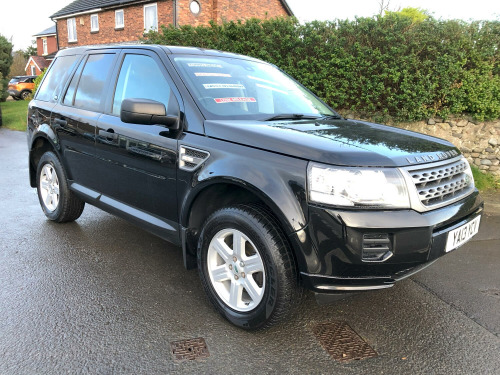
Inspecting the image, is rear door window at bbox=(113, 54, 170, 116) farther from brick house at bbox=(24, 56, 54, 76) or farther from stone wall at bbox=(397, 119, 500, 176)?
brick house at bbox=(24, 56, 54, 76)

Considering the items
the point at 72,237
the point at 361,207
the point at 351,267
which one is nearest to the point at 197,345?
the point at 351,267

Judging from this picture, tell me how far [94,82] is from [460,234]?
336 centimetres

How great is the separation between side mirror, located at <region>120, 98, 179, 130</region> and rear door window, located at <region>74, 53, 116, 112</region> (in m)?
1.06

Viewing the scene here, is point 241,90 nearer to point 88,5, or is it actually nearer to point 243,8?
point 243,8

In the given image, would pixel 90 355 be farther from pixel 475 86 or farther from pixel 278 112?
pixel 475 86

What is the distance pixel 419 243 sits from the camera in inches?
87.6

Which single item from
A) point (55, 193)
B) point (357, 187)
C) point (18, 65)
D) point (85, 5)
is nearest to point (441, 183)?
point (357, 187)

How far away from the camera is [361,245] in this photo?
2.16 meters

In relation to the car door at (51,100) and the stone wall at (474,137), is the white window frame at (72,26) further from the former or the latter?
the stone wall at (474,137)

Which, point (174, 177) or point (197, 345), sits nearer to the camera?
point (197, 345)

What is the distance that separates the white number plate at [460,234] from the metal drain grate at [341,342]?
0.78 meters

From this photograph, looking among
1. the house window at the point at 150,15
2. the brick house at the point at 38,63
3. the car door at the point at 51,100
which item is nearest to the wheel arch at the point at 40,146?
the car door at the point at 51,100

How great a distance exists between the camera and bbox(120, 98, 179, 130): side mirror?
2.76 m

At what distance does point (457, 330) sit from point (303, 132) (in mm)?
1662
